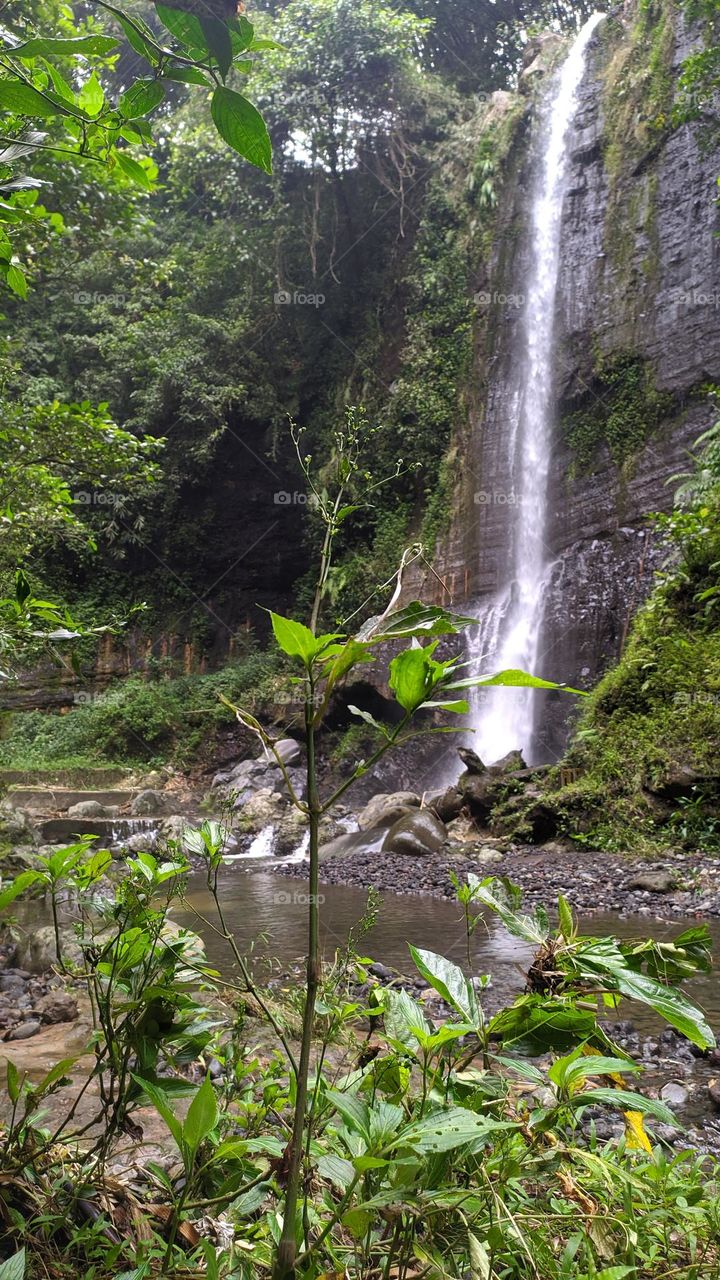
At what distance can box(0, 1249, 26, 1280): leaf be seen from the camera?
71 cm

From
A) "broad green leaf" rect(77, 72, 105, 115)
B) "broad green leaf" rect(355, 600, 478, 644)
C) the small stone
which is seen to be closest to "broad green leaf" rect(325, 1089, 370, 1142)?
"broad green leaf" rect(355, 600, 478, 644)

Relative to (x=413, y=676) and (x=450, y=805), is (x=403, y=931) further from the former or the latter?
(x=413, y=676)

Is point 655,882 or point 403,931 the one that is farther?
point 655,882

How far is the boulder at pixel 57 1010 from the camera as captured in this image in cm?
312

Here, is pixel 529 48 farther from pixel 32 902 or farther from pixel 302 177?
pixel 32 902

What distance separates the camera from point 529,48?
16812 millimetres

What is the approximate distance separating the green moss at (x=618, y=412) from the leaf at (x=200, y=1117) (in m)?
13.0

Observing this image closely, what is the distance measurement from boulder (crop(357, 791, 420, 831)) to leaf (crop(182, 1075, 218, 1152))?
928cm

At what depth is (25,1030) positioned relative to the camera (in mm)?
2934

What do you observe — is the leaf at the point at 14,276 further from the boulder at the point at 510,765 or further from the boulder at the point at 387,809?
the boulder at the point at 387,809

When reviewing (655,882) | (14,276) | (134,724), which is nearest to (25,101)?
(14,276)

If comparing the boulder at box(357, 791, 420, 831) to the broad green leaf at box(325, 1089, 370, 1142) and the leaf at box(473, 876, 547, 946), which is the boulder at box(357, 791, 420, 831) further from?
the broad green leaf at box(325, 1089, 370, 1142)

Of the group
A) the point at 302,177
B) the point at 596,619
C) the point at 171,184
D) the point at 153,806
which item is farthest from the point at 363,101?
the point at 153,806

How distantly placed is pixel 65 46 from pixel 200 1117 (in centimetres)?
114
